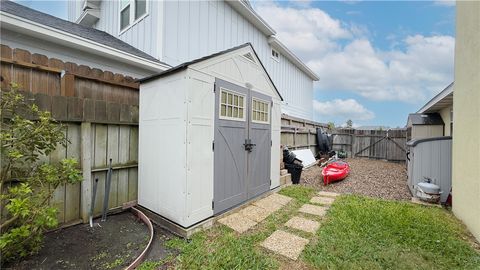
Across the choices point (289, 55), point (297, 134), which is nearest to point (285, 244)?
point (297, 134)

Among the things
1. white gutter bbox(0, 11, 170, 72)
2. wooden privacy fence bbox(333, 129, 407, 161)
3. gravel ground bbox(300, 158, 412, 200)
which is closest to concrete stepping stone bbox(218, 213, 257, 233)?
gravel ground bbox(300, 158, 412, 200)

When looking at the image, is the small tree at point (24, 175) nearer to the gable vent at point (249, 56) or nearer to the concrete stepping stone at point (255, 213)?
the concrete stepping stone at point (255, 213)

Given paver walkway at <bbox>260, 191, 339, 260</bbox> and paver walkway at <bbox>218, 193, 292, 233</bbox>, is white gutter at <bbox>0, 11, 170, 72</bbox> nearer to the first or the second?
paver walkway at <bbox>218, 193, 292, 233</bbox>

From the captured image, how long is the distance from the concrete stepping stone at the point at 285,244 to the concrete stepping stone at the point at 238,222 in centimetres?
46

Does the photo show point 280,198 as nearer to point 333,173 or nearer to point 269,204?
point 269,204

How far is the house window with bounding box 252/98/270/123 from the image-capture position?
4613 mm

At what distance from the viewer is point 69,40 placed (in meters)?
4.07

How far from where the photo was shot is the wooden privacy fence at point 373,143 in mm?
11964

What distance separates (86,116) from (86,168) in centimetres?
83

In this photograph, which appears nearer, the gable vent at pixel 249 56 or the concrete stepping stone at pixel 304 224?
the concrete stepping stone at pixel 304 224

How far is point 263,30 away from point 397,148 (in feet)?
33.3

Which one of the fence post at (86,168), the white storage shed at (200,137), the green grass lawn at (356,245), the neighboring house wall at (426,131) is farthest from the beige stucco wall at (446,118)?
the fence post at (86,168)

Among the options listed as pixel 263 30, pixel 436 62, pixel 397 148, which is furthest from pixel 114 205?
pixel 397 148

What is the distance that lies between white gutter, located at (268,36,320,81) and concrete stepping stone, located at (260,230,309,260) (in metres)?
Result: 9.34
